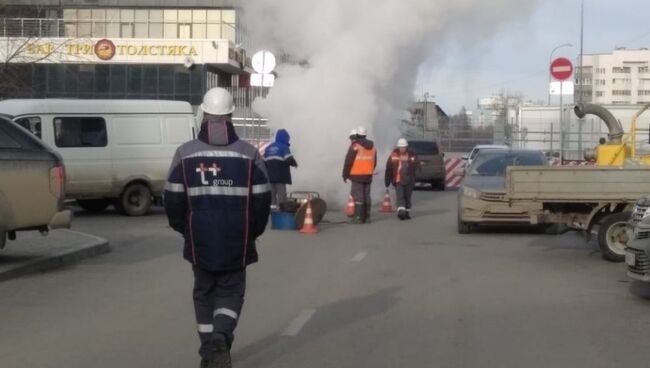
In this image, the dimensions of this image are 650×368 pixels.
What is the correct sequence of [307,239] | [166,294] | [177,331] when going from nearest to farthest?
[177,331]
[166,294]
[307,239]

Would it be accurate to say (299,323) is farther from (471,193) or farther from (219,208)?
(471,193)

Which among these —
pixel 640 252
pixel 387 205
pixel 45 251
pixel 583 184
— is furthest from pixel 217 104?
pixel 387 205

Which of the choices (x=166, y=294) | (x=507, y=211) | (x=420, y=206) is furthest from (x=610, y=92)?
(x=166, y=294)

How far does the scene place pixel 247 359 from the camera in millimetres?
7609

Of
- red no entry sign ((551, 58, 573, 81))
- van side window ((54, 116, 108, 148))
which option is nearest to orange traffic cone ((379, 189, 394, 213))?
red no entry sign ((551, 58, 573, 81))

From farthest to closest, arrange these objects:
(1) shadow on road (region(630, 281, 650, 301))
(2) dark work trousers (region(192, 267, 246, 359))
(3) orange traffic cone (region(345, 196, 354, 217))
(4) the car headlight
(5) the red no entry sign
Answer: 1. (5) the red no entry sign
2. (3) orange traffic cone (region(345, 196, 354, 217))
3. (4) the car headlight
4. (1) shadow on road (region(630, 281, 650, 301))
5. (2) dark work trousers (region(192, 267, 246, 359))

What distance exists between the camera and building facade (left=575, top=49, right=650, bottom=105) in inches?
4648

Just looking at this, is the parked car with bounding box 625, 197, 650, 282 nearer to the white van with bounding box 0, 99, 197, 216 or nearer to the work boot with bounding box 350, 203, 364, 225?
the work boot with bounding box 350, 203, 364, 225

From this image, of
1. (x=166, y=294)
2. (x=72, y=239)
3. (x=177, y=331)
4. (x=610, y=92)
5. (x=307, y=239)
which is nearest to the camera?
(x=177, y=331)

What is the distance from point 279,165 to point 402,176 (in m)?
2.98

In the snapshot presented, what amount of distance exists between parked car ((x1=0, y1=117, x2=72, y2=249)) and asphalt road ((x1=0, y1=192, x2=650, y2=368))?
2.31 ft

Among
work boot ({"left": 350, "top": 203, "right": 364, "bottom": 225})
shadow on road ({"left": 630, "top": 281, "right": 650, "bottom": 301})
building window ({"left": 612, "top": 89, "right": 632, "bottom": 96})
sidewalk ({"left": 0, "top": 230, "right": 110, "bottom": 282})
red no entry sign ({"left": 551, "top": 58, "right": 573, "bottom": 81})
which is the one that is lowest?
shadow on road ({"left": 630, "top": 281, "right": 650, "bottom": 301})

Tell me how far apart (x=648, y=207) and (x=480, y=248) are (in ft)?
15.2

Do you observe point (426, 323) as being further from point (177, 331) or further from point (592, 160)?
point (592, 160)
